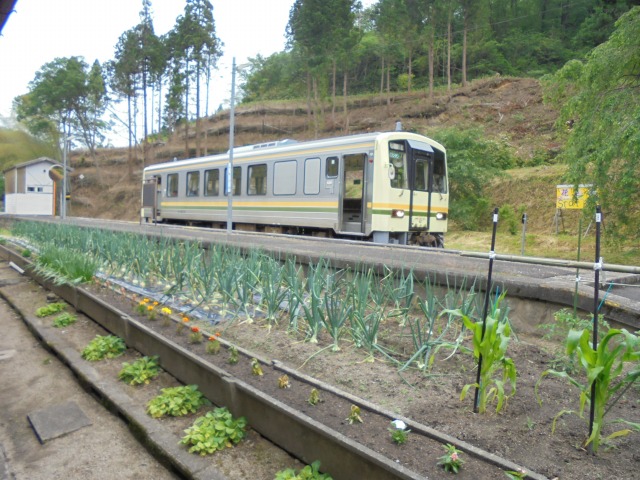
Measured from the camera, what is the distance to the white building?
32.8m

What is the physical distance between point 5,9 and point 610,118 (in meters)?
9.99

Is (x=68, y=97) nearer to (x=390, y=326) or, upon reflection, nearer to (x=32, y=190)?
(x=32, y=190)

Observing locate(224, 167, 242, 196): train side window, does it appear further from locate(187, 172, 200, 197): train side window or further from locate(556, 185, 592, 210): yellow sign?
locate(556, 185, 592, 210): yellow sign

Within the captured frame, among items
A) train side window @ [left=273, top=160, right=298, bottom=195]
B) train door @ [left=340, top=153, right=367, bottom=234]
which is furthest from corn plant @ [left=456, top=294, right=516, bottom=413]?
train side window @ [left=273, top=160, right=298, bottom=195]

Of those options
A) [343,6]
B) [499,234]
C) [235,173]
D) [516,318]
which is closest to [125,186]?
[343,6]

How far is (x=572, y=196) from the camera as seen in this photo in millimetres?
11008

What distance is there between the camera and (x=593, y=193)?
10.4 metres

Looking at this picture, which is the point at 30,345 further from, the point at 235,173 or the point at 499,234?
the point at 499,234

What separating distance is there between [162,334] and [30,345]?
226 centimetres

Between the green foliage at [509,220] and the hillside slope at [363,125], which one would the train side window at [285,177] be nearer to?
the green foliage at [509,220]

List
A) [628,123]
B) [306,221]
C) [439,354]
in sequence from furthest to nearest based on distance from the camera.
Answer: [306,221], [628,123], [439,354]

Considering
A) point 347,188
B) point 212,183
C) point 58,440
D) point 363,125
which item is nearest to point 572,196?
point 347,188

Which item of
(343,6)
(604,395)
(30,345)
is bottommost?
(30,345)

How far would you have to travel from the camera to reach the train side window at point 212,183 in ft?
55.0
